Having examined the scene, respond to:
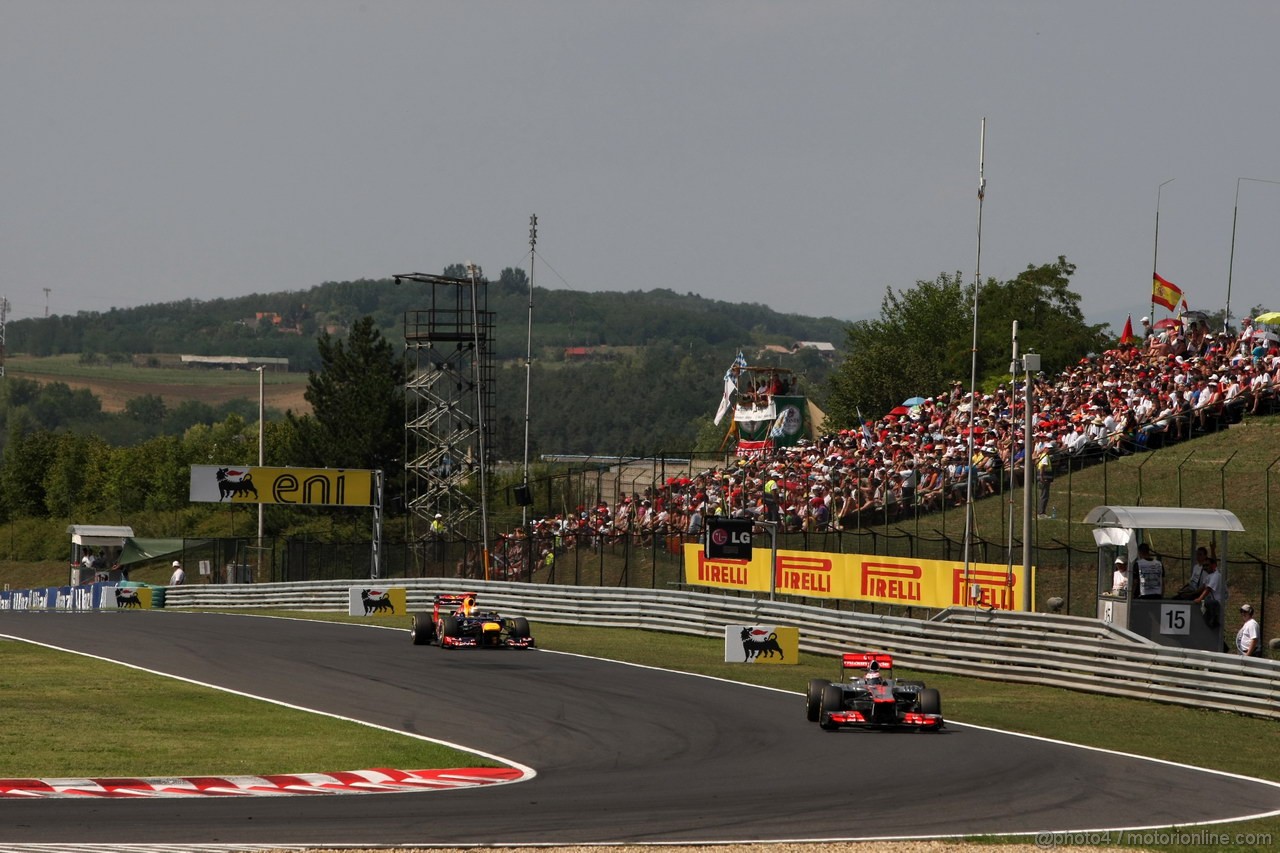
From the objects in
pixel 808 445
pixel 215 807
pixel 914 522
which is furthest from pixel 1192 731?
pixel 808 445

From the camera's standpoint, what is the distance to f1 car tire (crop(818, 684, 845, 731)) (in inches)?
725

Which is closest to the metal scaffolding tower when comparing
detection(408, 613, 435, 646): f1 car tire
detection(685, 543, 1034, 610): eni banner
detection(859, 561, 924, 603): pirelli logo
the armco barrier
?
the armco barrier

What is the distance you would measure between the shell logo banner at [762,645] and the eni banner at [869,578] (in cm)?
347

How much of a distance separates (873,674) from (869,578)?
40.3 ft

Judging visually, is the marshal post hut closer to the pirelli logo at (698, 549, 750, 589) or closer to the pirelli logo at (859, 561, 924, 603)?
the pirelli logo at (859, 561, 924, 603)

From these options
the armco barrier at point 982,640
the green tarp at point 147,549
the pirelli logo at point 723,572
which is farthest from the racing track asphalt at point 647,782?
the green tarp at point 147,549

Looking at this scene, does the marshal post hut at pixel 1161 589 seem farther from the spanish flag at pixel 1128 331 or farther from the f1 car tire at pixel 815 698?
the spanish flag at pixel 1128 331

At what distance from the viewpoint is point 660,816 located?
41.2 feet

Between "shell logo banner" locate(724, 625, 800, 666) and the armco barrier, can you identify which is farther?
"shell logo banner" locate(724, 625, 800, 666)

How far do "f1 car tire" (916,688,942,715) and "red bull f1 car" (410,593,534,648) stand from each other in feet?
37.3

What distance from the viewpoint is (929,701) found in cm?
1861

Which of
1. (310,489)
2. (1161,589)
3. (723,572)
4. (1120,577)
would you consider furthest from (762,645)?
(310,489)

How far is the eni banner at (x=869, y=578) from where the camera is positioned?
28.3 meters

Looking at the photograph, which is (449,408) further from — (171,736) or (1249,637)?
(171,736)
